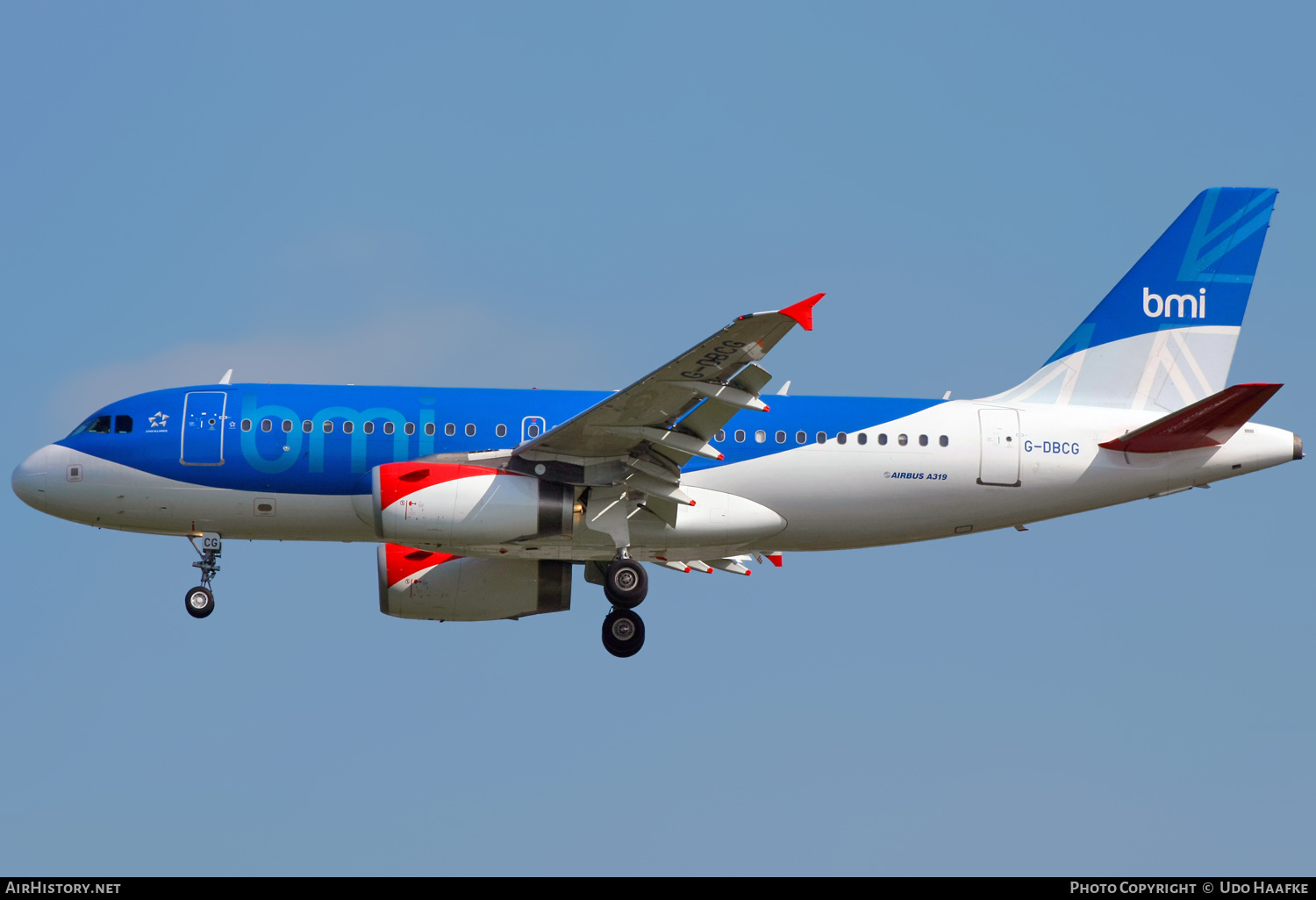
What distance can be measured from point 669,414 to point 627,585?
3509mm

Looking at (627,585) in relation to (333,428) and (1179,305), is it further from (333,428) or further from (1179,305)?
(1179,305)

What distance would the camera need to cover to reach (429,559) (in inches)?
1267

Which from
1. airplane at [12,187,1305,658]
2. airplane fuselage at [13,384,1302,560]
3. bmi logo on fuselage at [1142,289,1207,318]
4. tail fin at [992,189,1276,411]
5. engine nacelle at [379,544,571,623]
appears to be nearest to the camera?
airplane at [12,187,1305,658]

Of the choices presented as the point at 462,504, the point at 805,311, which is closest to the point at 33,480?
the point at 462,504

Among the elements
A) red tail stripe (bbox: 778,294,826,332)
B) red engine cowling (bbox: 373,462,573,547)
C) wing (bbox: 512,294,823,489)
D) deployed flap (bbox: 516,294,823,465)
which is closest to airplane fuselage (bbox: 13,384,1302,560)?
red engine cowling (bbox: 373,462,573,547)

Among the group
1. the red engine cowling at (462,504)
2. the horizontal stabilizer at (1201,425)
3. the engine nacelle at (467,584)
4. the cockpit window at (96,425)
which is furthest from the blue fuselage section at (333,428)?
the horizontal stabilizer at (1201,425)

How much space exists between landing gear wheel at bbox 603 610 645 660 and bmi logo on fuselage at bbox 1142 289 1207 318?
40.2ft

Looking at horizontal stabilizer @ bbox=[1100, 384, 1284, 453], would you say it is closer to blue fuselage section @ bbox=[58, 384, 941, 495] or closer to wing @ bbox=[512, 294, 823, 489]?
blue fuselage section @ bbox=[58, 384, 941, 495]

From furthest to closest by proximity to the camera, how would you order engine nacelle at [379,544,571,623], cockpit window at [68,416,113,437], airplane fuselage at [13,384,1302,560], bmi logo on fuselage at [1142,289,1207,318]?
bmi logo on fuselage at [1142,289,1207,318] → engine nacelle at [379,544,571,623] → cockpit window at [68,416,113,437] → airplane fuselage at [13,384,1302,560]

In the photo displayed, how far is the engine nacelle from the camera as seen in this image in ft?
105

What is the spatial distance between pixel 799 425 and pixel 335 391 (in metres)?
8.65

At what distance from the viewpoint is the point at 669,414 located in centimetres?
2706
